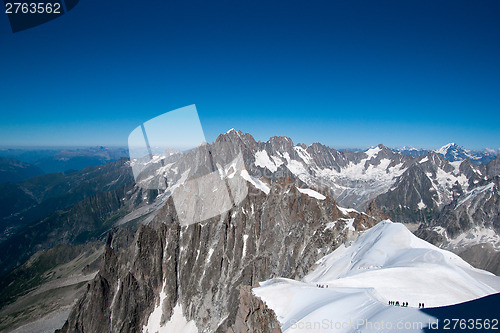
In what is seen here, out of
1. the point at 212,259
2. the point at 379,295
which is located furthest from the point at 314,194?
the point at 379,295

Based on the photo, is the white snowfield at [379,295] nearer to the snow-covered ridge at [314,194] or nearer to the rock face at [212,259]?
the rock face at [212,259]

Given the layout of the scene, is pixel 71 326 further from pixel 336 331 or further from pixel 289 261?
pixel 336 331

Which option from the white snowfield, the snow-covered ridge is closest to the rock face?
the snow-covered ridge

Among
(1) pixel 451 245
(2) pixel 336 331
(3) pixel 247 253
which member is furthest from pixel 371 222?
(1) pixel 451 245

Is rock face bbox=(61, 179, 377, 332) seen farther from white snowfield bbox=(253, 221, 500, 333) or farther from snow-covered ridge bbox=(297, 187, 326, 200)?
white snowfield bbox=(253, 221, 500, 333)

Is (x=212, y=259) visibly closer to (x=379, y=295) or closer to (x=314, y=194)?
(x=314, y=194)

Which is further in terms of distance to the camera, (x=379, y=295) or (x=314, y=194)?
(x=314, y=194)
